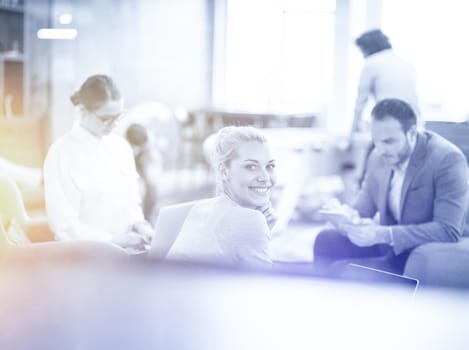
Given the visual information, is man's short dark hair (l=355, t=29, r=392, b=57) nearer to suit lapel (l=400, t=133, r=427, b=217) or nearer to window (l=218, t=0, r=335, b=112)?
Answer: window (l=218, t=0, r=335, b=112)

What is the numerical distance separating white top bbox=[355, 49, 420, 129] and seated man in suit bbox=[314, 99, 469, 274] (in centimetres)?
2

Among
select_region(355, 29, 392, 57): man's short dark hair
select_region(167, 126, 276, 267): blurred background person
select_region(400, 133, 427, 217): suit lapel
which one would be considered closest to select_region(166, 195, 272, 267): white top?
select_region(167, 126, 276, 267): blurred background person

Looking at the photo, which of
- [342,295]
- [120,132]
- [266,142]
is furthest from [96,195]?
[342,295]

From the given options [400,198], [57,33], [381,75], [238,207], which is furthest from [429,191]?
[57,33]

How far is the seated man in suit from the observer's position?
1852 millimetres

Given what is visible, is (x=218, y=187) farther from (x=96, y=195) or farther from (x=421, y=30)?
(x=421, y=30)

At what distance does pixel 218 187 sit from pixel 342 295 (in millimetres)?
531

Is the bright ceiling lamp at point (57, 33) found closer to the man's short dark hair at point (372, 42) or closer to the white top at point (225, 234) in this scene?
the white top at point (225, 234)

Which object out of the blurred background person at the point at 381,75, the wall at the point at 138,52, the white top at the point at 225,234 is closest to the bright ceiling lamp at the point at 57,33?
the wall at the point at 138,52

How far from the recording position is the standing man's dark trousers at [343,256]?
1.92 m

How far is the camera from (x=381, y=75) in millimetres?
1857

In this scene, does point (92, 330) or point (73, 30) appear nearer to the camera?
point (73, 30)

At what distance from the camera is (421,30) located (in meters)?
1.82

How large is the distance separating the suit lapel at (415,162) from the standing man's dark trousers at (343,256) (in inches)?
6.2
